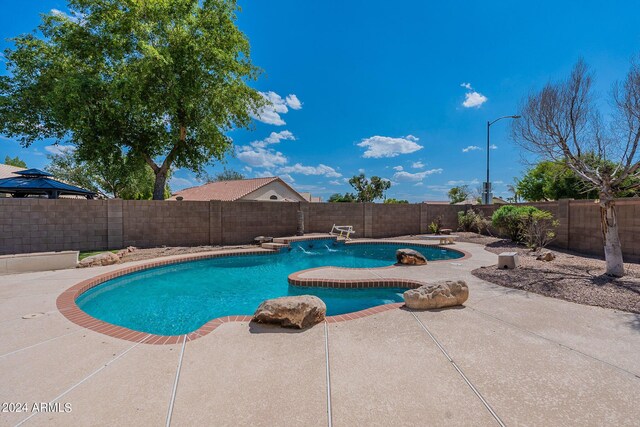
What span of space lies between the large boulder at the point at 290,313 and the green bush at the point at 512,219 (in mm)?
10864

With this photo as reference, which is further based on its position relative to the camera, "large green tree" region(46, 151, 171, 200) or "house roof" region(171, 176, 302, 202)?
"house roof" region(171, 176, 302, 202)

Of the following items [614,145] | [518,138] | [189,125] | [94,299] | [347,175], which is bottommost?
[94,299]

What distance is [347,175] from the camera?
47.8 meters

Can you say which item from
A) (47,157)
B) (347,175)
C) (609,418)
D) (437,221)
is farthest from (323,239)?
(347,175)

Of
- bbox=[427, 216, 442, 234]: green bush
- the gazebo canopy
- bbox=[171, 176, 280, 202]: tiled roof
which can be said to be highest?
bbox=[171, 176, 280, 202]: tiled roof

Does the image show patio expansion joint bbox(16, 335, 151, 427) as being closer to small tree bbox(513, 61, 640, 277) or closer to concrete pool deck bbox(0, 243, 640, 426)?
concrete pool deck bbox(0, 243, 640, 426)

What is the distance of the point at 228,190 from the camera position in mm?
28781

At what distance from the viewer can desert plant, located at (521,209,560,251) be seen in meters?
9.93

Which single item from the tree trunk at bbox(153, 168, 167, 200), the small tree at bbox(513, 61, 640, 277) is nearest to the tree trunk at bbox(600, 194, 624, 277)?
the small tree at bbox(513, 61, 640, 277)

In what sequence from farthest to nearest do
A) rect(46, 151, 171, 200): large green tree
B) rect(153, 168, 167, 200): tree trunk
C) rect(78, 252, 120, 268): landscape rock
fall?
rect(46, 151, 171, 200): large green tree, rect(153, 168, 167, 200): tree trunk, rect(78, 252, 120, 268): landscape rock

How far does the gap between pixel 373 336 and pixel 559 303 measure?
3638mm

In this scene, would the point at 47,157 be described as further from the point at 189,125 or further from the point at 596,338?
the point at 596,338

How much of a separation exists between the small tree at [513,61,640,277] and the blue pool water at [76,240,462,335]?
4491mm

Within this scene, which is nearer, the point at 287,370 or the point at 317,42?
the point at 287,370
